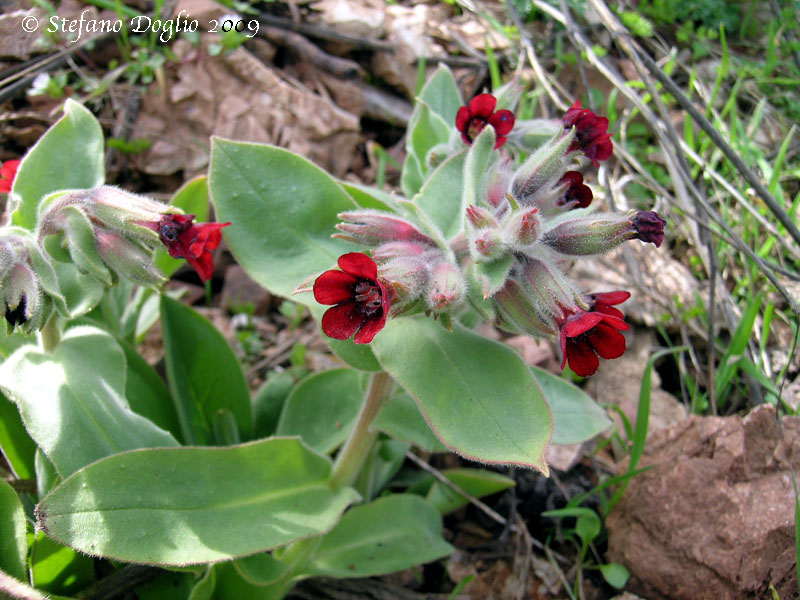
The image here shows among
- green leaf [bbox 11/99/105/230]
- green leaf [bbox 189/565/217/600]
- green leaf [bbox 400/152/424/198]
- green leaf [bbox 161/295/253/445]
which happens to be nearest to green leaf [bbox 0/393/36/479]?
green leaf [bbox 161/295/253/445]

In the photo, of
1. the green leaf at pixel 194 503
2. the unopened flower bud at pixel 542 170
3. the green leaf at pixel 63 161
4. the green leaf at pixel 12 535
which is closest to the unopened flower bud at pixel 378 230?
the unopened flower bud at pixel 542 170

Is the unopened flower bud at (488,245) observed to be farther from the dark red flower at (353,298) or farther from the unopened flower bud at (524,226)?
the dark red flower at (353,298)

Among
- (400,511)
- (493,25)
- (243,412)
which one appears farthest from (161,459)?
(493,25)

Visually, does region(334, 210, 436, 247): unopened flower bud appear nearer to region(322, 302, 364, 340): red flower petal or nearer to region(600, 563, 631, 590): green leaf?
region(322, 302, 364, 340): red flower petal

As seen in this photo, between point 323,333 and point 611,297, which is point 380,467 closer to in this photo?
point 323,333

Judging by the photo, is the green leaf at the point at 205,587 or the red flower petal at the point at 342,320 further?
the green leaf at the point at 205,587

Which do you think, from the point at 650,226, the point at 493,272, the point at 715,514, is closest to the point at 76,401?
the point at 493,272

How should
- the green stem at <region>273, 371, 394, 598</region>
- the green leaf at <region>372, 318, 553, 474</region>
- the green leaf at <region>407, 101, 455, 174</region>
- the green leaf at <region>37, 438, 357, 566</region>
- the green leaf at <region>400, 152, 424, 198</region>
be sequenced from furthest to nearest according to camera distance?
the green leaf at <region>400, 152, 424, 198</region>, the green leaf at <region>407, 101, 455, 174</region>, the green stem at <region>273, 371, 394, 598</region>, the green leaf at <region>372, 318, 553, 474</region>, the green leaf at <region>37, 438, 357, 566</region>
